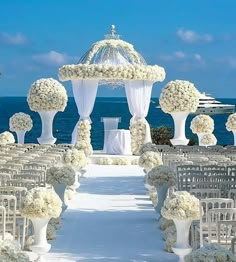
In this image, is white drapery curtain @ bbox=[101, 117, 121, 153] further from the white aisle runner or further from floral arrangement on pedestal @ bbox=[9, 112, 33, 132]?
the white aisle runner

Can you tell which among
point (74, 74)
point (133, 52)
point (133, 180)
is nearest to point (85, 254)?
point (133, 180)

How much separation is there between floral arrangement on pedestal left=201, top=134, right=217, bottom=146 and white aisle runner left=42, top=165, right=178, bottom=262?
721cm

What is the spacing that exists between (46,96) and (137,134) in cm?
309

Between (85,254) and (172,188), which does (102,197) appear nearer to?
(172,188)

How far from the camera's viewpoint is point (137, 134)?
75.8 ft

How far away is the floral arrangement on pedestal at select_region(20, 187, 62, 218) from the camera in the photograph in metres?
8.30

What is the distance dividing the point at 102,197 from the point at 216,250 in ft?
30.5

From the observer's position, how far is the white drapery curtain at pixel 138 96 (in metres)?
23.2

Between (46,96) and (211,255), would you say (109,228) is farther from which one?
(46,96)

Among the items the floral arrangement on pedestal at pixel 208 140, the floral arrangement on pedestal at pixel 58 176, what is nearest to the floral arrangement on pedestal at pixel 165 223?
the floral arrangement on pedestal at pixel 58 176

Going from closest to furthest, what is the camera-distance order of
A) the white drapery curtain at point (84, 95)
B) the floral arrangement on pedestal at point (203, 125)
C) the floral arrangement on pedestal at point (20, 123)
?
the white drapery curtain at point (84, 95), the floral arrangement on pedestal at point (20, 123), the floral arrangement on pedestal at point (203, 125)

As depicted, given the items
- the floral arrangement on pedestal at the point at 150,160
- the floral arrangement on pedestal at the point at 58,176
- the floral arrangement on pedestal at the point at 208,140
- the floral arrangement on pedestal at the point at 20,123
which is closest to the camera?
the floral arrangement on pedestal at the point at 58,176

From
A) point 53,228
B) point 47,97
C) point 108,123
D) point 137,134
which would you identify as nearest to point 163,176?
point 53,228

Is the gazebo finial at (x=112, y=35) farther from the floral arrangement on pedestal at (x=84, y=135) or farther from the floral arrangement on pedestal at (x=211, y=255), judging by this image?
the floral arrangement on pedestal at (x=211, y=255)
